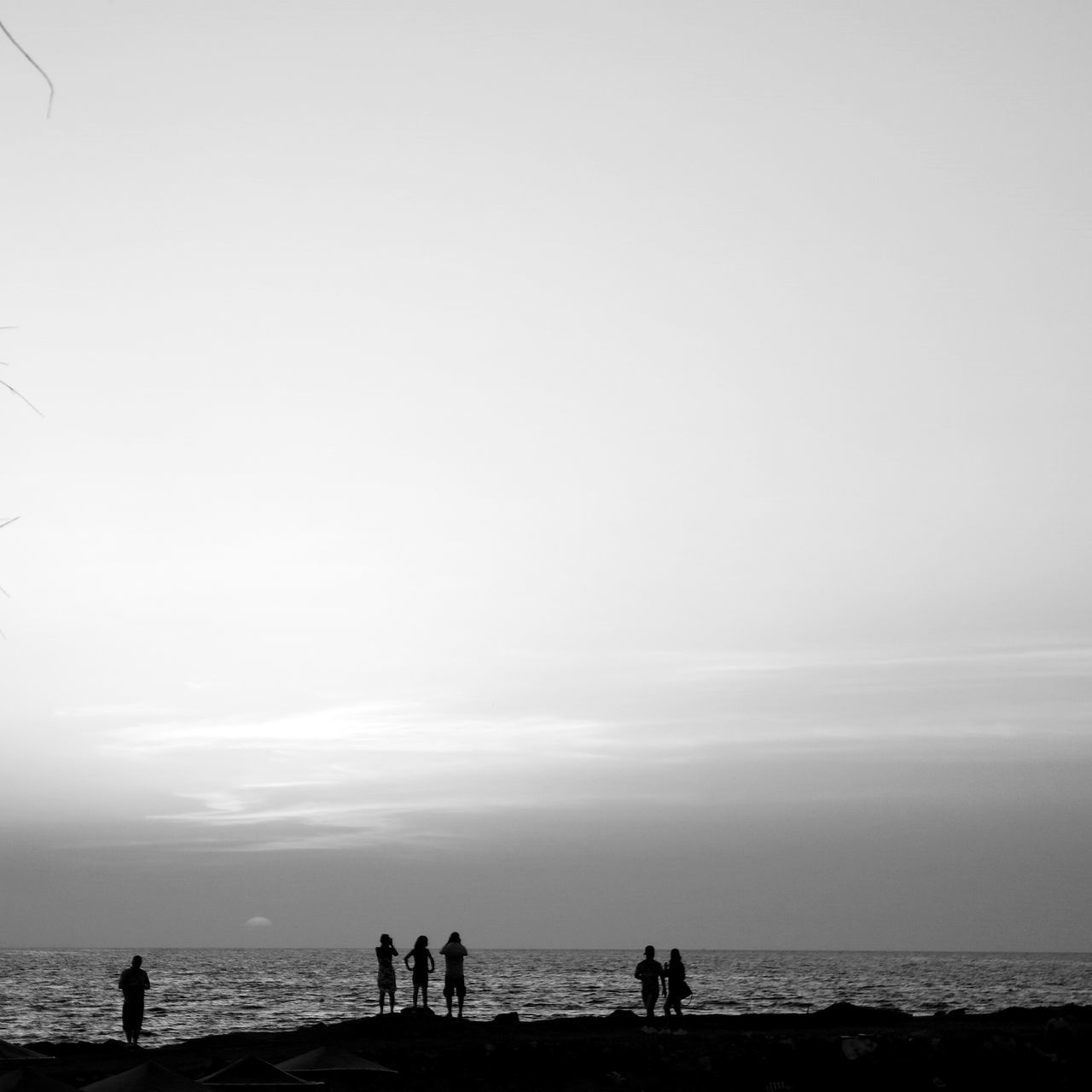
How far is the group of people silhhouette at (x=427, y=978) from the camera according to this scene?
2538 centimetres

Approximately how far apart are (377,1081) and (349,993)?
5927 cm

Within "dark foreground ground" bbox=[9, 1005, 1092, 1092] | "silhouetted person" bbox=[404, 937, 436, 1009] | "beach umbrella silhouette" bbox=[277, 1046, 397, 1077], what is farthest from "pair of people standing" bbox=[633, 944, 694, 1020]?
"beach umbrella silhouette" bbox=[277, 1046, 397, 1077]

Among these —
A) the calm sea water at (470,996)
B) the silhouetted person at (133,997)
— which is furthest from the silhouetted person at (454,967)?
the calm sea water at (470,996)

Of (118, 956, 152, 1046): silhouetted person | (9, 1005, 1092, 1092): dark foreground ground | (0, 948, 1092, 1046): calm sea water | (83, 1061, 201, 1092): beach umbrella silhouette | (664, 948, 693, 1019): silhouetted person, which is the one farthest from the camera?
(0, 948, 1092, 1046): calm sea water

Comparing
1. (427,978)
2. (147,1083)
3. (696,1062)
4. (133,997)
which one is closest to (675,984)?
(427,978)


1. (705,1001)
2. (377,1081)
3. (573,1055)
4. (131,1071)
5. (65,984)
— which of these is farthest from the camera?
(65,984)

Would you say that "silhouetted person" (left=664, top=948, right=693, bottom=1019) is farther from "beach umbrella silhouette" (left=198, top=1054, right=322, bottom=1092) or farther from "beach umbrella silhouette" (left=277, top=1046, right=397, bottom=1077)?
"beach umbrella silhouette" (left=198, top=1054, right=322, bottom=1092)

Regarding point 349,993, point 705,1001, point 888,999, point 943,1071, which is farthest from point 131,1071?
point 349,993

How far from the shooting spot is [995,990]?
73188 mm

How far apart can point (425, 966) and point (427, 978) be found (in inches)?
14.8

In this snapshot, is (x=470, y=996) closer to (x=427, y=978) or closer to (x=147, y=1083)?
(x=427, y=978)

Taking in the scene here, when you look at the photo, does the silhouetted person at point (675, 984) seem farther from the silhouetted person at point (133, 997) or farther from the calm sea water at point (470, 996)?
the calm sea water at point (470, 996)

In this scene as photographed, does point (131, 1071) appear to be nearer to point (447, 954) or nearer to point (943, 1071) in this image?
point (447, 954)

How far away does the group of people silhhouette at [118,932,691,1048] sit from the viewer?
83.3 ft
